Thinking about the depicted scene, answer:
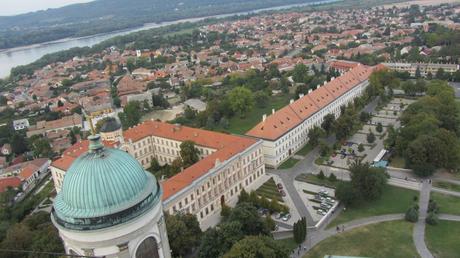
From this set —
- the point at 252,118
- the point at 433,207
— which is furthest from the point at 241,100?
the point at 433,207

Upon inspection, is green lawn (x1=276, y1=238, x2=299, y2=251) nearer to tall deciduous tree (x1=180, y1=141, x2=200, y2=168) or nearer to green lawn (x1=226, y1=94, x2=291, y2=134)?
tall deciduous tree (x1=180, y1=141, x2=200, y2=168)

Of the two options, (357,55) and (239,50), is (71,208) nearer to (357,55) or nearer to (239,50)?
(357,55)

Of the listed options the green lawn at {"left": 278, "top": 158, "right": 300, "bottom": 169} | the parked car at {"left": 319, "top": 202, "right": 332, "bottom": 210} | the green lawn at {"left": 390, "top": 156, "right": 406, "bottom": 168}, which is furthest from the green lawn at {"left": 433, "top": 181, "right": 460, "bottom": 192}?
the green lawn at {"left": 278, "top": 158, "right": 300, "bottom": 169}

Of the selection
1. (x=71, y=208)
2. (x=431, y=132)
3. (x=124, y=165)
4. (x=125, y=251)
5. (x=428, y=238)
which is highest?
(x=124, y=165)

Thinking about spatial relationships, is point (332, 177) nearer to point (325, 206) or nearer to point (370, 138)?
point (325, 206)

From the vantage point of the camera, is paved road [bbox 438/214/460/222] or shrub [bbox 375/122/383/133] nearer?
paved road [bbox 438/214/460/222]

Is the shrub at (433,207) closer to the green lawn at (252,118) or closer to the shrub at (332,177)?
the shrub at (332,177)

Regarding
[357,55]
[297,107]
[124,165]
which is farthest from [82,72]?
[124,165]

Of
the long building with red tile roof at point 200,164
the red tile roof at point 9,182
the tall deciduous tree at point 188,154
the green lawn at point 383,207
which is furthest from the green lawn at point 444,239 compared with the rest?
the red tile roof at point 9,182
